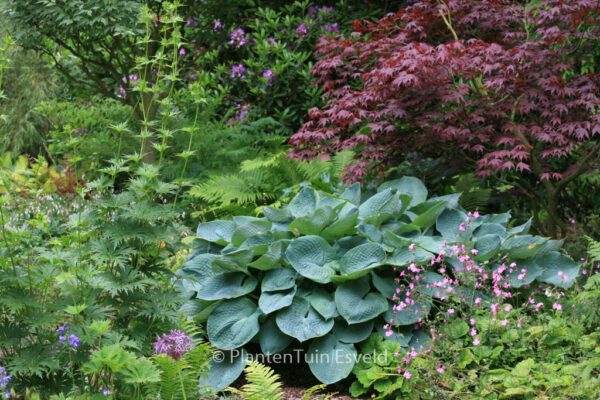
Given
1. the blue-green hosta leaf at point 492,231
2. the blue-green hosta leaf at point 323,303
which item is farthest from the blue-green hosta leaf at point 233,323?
the blue-green hosta leaf at point 492,231

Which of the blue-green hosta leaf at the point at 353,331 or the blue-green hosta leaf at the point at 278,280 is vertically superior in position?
the blue-green hosta leaf at the point at 278,280

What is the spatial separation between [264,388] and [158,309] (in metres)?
0.54

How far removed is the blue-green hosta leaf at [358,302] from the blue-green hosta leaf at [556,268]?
1.03m

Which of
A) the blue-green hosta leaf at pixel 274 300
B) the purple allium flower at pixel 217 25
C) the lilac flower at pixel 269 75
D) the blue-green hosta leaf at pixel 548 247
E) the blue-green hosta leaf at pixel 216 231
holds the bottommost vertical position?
the blue-green hosta leaf at pixel 548 247

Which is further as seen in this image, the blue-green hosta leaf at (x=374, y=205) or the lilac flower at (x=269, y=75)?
the lilac flower at (x=269, y=75)

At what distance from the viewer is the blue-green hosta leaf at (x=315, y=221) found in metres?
3.73

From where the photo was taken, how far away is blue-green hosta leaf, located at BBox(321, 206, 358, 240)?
3.72m

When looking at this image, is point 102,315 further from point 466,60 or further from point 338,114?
point 466,60

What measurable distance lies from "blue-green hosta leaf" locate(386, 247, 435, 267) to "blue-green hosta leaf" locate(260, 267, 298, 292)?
50 cm

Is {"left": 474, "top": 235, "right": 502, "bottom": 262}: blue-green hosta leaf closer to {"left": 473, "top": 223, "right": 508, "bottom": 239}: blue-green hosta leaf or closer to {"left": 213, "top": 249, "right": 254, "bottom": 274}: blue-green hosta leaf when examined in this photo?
{"left": 473, "top": 223, "right": 508, "bottom": 239}: blue-green hosta leaf

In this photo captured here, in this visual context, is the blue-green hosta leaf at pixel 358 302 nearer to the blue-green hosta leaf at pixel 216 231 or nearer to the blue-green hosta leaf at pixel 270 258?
the blue-green hosta leaf at pixel 270 258

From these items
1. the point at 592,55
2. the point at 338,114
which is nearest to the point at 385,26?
the point at 338,114

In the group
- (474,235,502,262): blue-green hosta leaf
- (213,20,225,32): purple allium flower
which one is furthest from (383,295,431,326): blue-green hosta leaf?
(213,20,225,32): purple allium flower

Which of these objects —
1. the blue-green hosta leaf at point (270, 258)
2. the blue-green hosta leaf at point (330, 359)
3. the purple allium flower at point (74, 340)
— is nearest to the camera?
the purple allium flower at point (74, 340)
